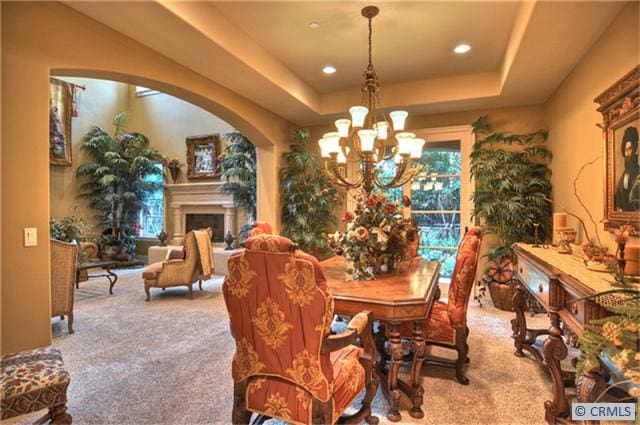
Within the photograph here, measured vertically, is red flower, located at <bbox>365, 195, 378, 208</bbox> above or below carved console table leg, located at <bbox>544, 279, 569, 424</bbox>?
above

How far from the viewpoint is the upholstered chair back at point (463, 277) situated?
2.15 m

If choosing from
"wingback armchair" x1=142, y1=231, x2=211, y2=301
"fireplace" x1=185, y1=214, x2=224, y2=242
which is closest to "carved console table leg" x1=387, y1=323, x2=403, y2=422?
"wingback armchair" x1=142, y1=231, x2=211, y2=301

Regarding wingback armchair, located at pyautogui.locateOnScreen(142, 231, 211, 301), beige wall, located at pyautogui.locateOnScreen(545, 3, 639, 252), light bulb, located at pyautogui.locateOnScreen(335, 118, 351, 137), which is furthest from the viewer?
wingback armchair, located at pyautogui.locateOnScreen(142, 231, 211, 301)

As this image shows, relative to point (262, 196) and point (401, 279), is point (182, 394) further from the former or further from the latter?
point (262, 196)

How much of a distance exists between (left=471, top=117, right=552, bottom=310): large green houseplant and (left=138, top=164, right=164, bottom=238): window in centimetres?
698

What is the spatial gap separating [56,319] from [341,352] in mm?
3907

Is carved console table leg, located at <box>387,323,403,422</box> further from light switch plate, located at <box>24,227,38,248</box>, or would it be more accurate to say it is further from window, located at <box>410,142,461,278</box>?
window, located at <box>410,142,461,278</box>

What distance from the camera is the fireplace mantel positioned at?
7102mm

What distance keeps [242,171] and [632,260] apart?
540 cm

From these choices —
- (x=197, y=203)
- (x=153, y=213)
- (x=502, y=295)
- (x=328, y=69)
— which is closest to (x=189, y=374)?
(x=328, y=69)

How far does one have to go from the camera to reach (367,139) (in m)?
2.67

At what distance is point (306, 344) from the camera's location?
1.34 meters

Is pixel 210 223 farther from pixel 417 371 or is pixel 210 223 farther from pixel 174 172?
pixel 417 371

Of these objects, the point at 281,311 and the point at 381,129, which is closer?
the point at 281,311
